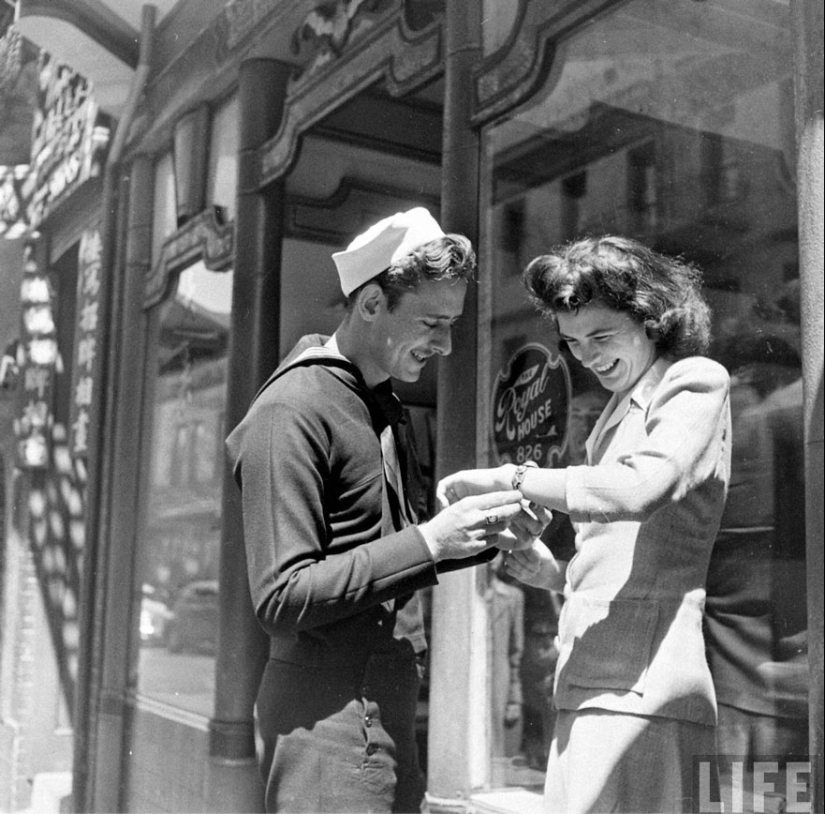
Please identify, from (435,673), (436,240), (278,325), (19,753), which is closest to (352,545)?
(436,240)

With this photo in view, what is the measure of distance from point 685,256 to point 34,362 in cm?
280

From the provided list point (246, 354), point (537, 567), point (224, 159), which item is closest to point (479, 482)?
point (537, 567)

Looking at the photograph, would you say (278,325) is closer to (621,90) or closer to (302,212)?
(302,212)

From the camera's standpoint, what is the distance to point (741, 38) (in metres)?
2.83

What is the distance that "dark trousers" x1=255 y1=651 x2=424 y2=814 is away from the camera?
187cm

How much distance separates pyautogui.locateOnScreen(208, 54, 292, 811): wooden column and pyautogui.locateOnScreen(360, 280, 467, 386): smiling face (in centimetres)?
187

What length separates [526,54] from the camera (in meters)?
3.15

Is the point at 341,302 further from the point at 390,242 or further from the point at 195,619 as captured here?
the point at 195,619

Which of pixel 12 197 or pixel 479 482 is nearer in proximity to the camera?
pixel 479 482

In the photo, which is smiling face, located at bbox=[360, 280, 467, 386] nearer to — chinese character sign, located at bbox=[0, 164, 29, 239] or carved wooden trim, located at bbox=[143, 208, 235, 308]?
carved wooden trim, located at bbox=[143, 208, 235, 308]

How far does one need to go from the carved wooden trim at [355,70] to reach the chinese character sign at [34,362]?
1.16m

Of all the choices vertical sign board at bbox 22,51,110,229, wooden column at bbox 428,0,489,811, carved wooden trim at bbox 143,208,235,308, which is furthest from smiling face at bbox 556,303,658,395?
vertical sign board at bbox 22,51,110,229

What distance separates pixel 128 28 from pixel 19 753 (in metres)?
2.82

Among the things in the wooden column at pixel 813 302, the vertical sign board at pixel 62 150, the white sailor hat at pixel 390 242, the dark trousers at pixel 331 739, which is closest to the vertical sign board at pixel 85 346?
the vertical sign board at pixel 62 150
